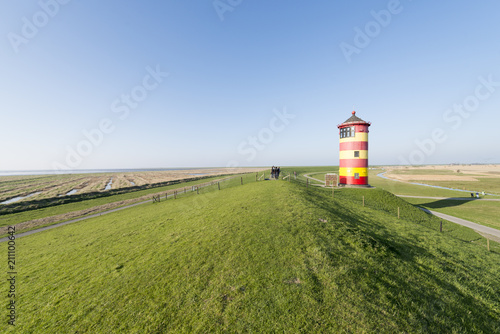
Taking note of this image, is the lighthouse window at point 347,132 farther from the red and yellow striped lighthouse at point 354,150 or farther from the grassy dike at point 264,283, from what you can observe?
the grassy dike at point 264,283

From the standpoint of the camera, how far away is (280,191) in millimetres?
18734

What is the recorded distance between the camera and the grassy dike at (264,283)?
5.58 meters

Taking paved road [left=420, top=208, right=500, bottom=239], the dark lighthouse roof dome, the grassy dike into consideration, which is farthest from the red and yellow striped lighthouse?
the grassy dike

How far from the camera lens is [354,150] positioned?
27.1 m

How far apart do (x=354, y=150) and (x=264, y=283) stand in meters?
26.5

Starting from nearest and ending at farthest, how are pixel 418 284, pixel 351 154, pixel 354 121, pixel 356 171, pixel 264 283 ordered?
pixel 264 283 < pixel 418 284 < pixel 354 121 < pixel 351 154 < pixel 356 171

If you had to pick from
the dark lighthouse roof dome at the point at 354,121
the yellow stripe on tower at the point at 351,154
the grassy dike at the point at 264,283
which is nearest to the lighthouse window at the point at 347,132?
the dark lighthouse roof dome at the point at 354,121

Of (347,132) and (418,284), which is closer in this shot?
(418,284)

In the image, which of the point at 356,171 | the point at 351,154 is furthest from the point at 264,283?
the point at 356,171

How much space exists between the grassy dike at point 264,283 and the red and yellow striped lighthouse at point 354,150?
1607 cm

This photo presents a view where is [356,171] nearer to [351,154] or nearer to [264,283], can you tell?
[351,154]

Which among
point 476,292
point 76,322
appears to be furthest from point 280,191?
point 76,322

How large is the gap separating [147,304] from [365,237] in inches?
432

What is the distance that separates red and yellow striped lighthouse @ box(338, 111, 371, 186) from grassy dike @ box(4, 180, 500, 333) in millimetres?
16066
